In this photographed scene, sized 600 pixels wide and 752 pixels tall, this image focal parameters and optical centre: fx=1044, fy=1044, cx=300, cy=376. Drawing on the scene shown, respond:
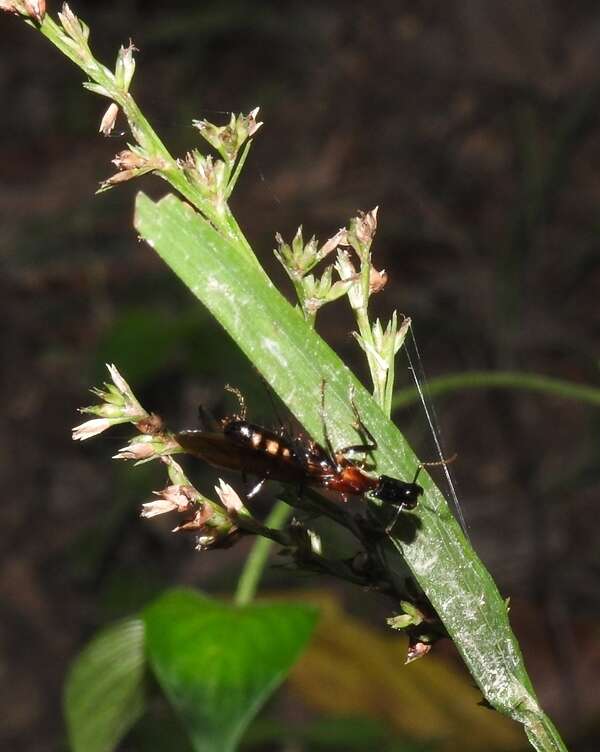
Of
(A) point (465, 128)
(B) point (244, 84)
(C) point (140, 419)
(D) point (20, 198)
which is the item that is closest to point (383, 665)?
(C) point (140, 419)

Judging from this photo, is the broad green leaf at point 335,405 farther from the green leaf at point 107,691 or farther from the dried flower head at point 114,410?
the green leaf at point 107,691

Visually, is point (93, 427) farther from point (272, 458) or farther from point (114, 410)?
point (272, 458)

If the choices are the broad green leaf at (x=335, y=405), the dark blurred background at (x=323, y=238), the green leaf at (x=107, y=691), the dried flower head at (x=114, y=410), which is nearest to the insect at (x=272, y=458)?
the dried flower head at (x=114, y=410)

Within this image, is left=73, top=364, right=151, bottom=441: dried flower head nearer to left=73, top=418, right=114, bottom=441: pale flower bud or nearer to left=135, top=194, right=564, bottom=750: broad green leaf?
left=73, top=418, right=114, bottom=441: pale flower bud

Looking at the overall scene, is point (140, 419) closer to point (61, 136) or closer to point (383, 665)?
point (383, 665)

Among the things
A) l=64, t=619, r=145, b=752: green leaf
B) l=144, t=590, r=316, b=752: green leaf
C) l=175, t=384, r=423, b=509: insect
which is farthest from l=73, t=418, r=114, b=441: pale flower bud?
l=64, t=619, r=145, b=752: green leaf

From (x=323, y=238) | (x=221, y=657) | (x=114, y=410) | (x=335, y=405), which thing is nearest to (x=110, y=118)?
(x=114, y=410)
